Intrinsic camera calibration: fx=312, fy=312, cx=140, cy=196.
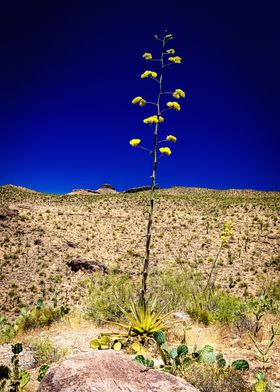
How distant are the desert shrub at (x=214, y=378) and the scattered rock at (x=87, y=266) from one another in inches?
591

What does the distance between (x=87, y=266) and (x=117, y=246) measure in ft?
14.2

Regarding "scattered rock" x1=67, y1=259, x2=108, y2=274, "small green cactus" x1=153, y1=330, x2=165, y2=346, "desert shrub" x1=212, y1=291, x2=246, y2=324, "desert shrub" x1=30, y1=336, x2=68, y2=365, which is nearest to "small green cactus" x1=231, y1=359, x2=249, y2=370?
"small green cactus" x1=153, y1=330, x2=165, y2=346

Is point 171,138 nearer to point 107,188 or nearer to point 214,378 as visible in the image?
point 214,378

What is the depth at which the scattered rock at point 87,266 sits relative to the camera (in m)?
19.1

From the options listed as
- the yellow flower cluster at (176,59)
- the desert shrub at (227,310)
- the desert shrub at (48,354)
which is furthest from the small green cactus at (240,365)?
the yellow flower cluster at (176,59)

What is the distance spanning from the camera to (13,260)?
1969 cm

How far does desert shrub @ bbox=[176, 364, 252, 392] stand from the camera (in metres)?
4.00

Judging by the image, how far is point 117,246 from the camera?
916 inches

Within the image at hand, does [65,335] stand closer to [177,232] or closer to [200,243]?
[200,243]

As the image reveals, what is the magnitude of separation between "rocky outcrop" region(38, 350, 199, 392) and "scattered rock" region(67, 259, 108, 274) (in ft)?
51.9

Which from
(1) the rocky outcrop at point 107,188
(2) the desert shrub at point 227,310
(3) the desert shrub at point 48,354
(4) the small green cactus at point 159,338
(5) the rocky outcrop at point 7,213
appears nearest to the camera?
(4) the small green cactus at point 159,338

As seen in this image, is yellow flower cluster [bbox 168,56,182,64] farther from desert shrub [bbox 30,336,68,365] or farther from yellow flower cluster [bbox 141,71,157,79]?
desert shrub [bbox 30,336,68,365]

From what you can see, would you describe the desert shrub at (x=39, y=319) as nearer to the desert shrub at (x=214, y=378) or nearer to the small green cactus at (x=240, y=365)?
the desert shrub at (x=214, y=378)

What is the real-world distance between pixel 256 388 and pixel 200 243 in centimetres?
2031
